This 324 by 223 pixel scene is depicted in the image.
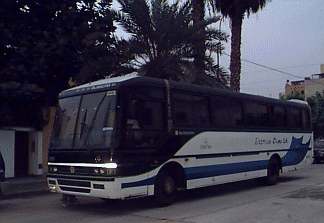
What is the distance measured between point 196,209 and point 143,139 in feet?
6.60

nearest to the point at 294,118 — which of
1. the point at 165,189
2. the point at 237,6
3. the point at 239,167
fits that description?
the point at 239,167

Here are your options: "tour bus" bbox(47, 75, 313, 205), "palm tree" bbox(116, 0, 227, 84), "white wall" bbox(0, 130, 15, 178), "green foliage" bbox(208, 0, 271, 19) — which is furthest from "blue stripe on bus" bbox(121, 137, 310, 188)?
"white wall" bbox(0, 130, 15, 178)

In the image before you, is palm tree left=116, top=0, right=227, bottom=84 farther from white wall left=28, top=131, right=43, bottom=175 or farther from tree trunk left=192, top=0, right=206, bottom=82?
white wall left=28, top=131, right=43, bottom=175

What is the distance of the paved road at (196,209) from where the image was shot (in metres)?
10.8

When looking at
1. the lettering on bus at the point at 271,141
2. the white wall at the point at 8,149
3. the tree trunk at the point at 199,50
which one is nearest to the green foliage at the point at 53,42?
the white wall at the point at 8,149

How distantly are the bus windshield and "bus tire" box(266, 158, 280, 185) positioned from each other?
26.1 feet

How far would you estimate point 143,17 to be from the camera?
20844 mm

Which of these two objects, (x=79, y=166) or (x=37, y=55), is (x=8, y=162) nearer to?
(x=37, y=55)

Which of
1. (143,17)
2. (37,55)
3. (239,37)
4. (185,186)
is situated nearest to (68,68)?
(37,55)

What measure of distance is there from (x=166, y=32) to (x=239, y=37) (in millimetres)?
5665

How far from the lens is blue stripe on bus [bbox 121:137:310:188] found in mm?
13427

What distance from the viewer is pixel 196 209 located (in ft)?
39.9

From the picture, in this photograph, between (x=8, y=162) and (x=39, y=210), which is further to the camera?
(x=8, y=162)

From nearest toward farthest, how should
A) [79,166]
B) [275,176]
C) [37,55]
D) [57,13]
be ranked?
[79,166]
[275,176]
[37,55]
[57,13]
